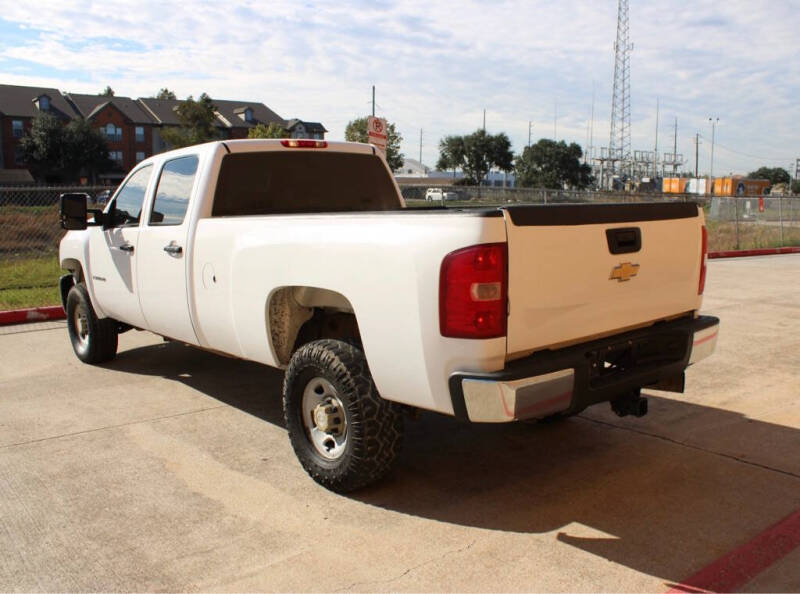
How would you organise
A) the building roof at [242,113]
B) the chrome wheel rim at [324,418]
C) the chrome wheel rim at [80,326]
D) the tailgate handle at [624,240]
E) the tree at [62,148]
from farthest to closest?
the building roof at [242,113], the tree at [62,148], the chrome wheel rim at [80,326], the chrome wheel rim at [324,418], the tailgate handle at [624,240]

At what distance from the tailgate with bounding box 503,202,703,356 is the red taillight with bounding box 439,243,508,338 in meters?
0.06

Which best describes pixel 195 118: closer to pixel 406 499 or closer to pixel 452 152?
pixel 452 152

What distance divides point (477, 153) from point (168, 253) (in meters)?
92.5

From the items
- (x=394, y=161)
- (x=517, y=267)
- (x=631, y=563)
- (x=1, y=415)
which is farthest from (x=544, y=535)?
(x=394, y=161)

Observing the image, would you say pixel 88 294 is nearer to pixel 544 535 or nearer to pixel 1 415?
pixel 1 415

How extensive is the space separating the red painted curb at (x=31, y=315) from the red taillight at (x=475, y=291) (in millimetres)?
7521

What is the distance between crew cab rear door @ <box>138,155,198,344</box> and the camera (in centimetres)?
536

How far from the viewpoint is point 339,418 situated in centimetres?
422

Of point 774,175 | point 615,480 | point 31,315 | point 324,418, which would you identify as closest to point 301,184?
point 324,418

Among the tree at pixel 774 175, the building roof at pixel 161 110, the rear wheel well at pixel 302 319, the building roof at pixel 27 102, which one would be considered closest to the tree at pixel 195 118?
the building roof at pixel 161 110

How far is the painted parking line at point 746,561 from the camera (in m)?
3.27

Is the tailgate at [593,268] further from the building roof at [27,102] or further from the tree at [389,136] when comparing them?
the building roof at [27,102]

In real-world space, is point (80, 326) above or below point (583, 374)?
below

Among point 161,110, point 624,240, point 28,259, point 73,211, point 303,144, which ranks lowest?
point 28,259
